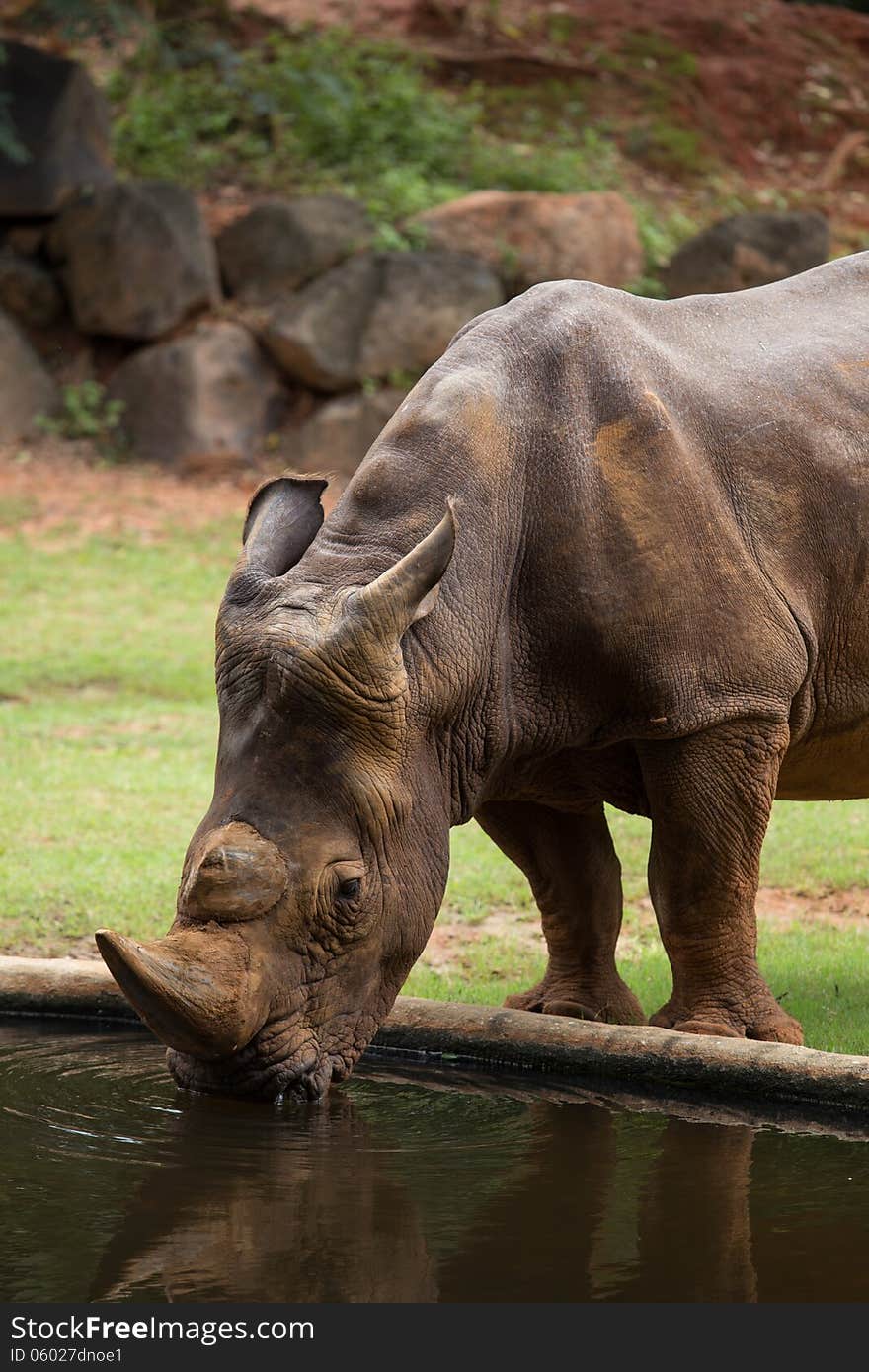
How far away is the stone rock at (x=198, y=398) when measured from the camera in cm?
1934

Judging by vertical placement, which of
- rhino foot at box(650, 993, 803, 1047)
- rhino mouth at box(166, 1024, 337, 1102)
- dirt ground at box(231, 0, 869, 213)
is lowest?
rhino foot at box(650, 993, 803, 1047)

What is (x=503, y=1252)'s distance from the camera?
463 centimetres

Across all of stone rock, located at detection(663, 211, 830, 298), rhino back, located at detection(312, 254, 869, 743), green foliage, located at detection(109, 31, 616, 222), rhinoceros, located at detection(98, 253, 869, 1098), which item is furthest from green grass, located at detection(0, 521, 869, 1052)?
stone rock, located at detection(663, 211, 830, 298)

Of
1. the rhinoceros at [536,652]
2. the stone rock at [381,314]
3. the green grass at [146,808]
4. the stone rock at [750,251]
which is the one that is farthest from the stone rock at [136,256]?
the rhinoceros at [536,652]

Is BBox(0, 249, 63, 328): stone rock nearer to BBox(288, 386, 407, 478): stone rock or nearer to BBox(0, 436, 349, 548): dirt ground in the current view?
BBox(0, 436, 349, 548): dirt ground

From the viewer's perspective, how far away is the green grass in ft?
27.1

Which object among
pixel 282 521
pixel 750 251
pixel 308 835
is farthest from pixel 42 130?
pixel 308 835

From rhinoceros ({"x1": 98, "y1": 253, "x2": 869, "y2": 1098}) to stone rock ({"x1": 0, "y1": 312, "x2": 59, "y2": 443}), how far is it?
1369 centimetres

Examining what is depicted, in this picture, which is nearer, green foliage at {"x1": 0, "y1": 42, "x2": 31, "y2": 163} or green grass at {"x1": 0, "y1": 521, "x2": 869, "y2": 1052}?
green grass at {"x1": 0, "y1": 521, "x2": 869, "y2": 1052}

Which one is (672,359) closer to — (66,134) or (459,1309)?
(459,1309)

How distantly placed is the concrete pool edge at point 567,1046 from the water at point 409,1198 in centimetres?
15

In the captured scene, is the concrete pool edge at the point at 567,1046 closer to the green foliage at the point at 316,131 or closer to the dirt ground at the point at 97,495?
the dirt ground at the point at 97,495

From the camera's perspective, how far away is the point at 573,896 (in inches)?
281

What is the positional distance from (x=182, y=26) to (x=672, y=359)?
59.8 feet
